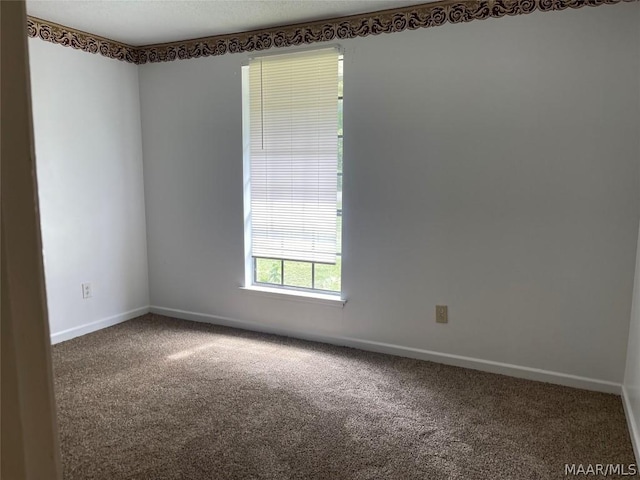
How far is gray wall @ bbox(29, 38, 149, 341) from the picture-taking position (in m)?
3.12

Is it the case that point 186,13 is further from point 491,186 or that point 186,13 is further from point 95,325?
point 95,325

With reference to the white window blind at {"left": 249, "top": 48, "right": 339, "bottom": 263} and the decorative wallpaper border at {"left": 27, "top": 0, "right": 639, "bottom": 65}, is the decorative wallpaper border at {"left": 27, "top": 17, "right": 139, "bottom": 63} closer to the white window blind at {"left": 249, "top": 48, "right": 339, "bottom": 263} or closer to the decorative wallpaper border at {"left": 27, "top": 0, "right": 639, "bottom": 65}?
the decorative wallpaper border at {"left": 27, "top": 0, "right": 639, "bottom": 65}

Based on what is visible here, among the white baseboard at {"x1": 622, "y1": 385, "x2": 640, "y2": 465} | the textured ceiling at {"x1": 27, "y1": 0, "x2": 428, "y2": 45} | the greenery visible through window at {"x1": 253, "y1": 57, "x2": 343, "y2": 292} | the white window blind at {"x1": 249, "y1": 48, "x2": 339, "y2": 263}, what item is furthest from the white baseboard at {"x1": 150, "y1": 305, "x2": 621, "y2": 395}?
the textured ceiling at {"x1": 27, "y1": 0, "x2": 428, "y2": 45}

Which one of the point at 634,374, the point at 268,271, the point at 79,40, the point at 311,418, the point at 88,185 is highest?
the point at 79,40

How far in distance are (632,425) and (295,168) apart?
2412mm

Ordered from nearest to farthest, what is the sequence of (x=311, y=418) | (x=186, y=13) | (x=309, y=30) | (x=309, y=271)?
(x=311, y=418) → (x=186, y=13) → (x=309, y=30) → (x=309, y=271)

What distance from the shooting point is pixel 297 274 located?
3396 millimetres

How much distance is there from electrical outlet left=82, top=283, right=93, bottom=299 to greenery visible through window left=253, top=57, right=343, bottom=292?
1260mm

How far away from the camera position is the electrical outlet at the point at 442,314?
2875mm

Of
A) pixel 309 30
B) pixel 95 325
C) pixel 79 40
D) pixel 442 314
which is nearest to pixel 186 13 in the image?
pixel 309 30

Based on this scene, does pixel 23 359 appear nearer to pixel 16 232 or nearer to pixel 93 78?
pixel 16 232

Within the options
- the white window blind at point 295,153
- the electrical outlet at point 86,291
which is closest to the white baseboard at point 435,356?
the white window blind at point 295,153

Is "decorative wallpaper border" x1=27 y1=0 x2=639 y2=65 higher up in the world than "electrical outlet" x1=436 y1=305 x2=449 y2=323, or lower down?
higher up

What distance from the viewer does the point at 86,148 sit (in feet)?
11.0
